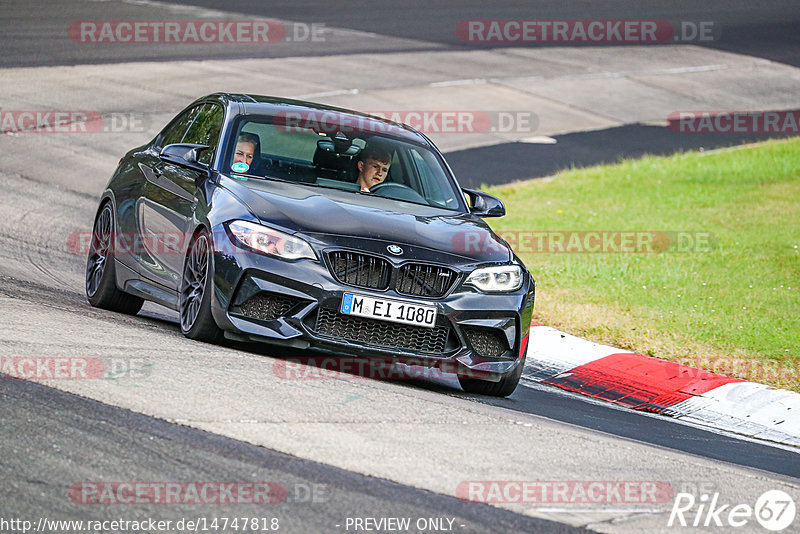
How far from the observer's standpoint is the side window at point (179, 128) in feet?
31.3

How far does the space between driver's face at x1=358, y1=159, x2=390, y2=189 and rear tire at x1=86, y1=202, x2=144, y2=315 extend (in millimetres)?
2051

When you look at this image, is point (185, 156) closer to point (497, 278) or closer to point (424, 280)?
point (424, 280)

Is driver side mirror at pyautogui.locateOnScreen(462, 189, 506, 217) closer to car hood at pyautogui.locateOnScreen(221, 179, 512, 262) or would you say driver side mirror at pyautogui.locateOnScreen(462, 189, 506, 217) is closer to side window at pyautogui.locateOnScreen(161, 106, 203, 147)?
car hood at pyautogui.locateOnScreen(221, 179, 512, 262)

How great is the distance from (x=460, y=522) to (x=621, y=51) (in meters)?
29.3

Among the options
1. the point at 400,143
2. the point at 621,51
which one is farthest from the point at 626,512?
the point at 621,51

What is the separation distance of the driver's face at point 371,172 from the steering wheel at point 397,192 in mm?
42

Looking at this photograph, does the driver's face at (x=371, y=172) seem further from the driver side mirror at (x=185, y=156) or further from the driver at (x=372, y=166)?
the driver side mirror at (x=185, y=156)

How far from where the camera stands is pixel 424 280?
754 centimetres

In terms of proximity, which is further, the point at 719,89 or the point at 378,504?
the point at 719,89

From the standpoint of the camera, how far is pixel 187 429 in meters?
5.59

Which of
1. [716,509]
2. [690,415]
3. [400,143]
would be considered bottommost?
[690,415]

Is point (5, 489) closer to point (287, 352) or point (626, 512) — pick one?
point (626, 512)

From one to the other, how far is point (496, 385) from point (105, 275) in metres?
3.15

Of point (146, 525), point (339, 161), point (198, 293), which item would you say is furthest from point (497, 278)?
point (146, 525)
